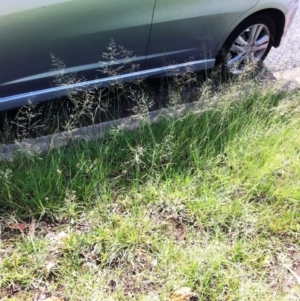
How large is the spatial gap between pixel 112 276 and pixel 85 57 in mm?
1553

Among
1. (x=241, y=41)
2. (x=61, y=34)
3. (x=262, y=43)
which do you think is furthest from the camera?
(x=262, y=43)

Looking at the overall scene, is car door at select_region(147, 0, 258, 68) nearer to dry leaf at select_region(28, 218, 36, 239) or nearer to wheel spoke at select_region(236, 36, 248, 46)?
wheel spoke at select_region(236, 36, 248, 46)

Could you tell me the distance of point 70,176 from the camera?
221cm

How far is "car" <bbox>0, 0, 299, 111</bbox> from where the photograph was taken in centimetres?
230

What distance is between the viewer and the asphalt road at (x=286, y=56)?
147 inches

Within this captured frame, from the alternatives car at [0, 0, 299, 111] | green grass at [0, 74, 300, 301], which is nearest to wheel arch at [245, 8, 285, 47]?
car at [0, 0, 299, 111]

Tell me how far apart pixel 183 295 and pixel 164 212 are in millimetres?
514

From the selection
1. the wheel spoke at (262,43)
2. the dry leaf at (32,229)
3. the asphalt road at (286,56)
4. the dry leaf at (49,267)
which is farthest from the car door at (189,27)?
the dry leaf at (49,267)

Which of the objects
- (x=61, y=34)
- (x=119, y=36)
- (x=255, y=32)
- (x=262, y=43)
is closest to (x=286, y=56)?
(x=262, y=43)

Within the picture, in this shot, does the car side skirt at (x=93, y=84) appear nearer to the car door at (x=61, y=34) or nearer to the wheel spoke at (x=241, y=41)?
the car door at (x=61, y=34)

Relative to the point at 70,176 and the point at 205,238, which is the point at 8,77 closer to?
the point at 70,176

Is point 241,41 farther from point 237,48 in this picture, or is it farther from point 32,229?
point 32,229

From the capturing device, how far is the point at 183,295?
5.67 ft

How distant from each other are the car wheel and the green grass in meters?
0.74
